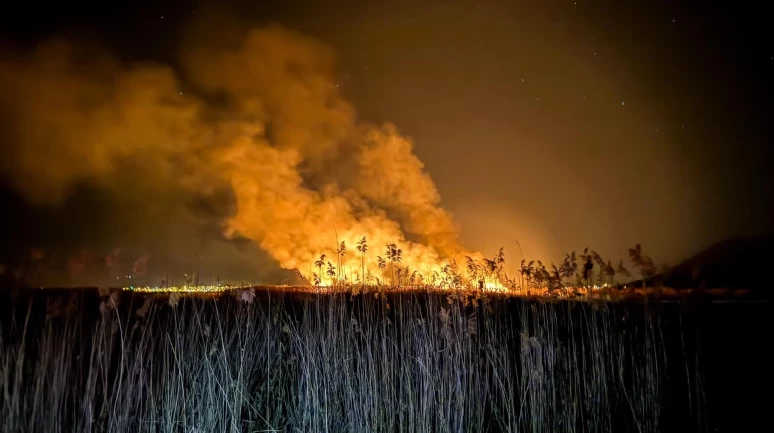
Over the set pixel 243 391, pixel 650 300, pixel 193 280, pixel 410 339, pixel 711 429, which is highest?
pixel 193 280

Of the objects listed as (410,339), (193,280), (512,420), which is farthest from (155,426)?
(512,420)

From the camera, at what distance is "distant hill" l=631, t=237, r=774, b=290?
6172 mm

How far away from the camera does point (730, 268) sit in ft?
38.2

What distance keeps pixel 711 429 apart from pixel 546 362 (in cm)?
180

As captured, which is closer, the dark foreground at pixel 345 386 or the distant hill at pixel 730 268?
the dark foreground at pixel 345 386

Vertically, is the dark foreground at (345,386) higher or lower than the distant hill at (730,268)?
lower

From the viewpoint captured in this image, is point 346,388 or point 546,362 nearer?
point 346,388

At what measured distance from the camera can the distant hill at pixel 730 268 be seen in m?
6.17

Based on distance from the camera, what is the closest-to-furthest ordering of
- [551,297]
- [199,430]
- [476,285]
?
[199,430]
[551,297]
[476,285]

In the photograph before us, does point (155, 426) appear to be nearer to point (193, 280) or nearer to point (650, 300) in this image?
point (193, 280)

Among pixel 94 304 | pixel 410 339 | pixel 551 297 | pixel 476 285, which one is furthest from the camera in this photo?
pixel 94 304

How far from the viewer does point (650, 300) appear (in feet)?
18.8

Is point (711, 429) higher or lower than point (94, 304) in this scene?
lower

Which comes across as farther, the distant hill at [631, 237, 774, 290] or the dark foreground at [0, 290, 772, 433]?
the distant hill at [631, 237, 774, 290]
